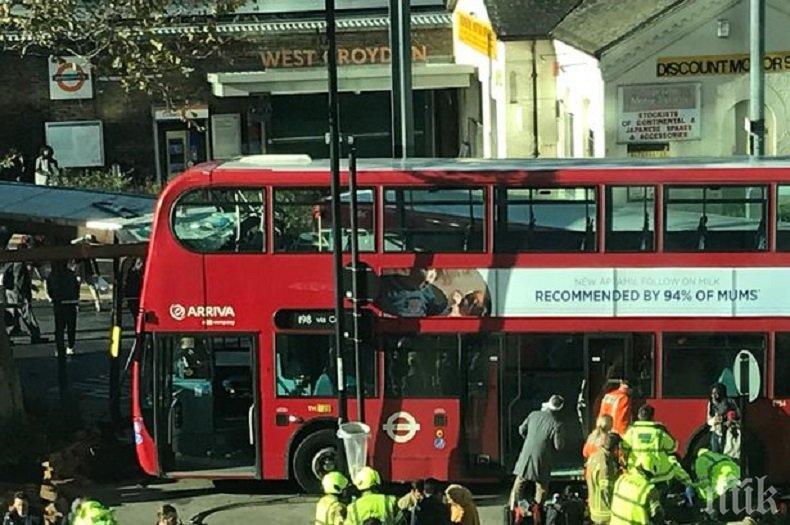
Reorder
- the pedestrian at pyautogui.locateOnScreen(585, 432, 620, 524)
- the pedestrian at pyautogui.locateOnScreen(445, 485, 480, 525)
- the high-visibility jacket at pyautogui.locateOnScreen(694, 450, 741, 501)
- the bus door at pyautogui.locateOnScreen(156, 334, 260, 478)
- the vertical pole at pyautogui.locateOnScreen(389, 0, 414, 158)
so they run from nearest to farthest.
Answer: the pedestrian at pyautogui.locateOnScreen(445, 485, 480, 525) → the pedestrian at pyautogui.locateOnScreen(585, 432, 620, 524) → the high-visibility jacket at pyautogui.locateOnScreen(694, 450, 741, 501) → the bus door at pyautogui.locateOnScreen(156, 334, 260, 478) → the vertical pole at pyautogui.locateOnScreen(389, 0, 414, 158)

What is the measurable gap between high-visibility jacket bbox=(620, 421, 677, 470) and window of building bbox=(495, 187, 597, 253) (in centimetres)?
249

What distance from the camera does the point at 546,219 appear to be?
14.8 meters

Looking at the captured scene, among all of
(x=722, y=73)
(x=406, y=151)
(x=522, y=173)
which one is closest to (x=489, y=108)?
(x=722, y=73)

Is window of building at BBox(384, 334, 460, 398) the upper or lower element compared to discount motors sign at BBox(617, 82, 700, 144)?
lower

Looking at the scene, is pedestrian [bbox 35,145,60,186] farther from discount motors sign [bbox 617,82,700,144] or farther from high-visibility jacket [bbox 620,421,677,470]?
high-visibility jacket [bbox 620,421,677,470]

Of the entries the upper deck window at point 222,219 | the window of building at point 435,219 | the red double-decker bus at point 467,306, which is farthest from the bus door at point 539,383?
the upper deck window at point 222,219

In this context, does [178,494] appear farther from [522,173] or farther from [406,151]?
[406,151]

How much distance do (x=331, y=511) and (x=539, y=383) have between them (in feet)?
14.6

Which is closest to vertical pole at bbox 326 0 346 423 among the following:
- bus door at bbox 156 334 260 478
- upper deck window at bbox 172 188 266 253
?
upper deck window at bbox 172 188 266 253

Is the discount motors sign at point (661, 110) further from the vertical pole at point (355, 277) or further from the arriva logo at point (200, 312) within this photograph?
the arriva logo at point (200, 312)

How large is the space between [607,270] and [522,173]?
135 cm

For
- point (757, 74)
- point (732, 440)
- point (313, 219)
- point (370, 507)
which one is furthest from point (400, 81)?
point (370, 507)

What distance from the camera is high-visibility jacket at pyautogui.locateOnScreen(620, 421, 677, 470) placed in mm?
12758

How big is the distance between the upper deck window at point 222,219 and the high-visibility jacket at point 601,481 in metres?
4.34
